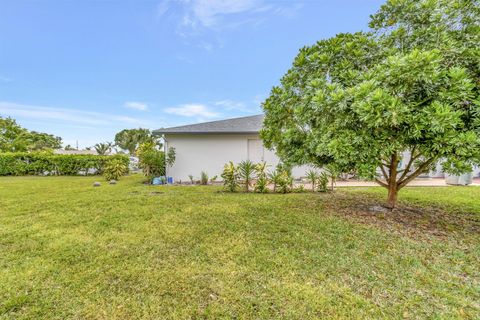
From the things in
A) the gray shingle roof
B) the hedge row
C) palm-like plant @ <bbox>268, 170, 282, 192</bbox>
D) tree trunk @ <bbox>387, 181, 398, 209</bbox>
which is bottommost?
tree trunk @ <bbox>387, 181, 398, 209</bbox>

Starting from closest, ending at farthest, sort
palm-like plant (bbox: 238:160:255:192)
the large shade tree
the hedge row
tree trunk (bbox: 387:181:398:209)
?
1. the large shade tree
2. tree trunk (bbox: 387:181:398:209)
3. palm-like plant (bbox: 238:160:255:192)
4. the hedge row

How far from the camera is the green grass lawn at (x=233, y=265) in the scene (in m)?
2.38

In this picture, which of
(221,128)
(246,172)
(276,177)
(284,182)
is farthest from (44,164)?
(284,182)

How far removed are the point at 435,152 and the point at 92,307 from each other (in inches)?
202

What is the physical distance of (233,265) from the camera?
3221 millimetres

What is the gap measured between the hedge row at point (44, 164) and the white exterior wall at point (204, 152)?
7.53 m

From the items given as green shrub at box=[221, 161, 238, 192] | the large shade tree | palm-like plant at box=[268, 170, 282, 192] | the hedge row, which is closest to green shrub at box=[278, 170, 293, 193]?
palm-like plant at box=[268, 170, 282, 192]

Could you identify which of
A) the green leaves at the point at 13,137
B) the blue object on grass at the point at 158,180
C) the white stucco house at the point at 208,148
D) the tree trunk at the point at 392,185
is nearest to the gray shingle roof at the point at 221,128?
the white stucco house at the point at 208,148

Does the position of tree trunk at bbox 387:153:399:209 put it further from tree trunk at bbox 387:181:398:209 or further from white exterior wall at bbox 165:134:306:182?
white exterior wall at bbox 165:134:306:182

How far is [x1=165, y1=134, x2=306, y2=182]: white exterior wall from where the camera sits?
38.9ft

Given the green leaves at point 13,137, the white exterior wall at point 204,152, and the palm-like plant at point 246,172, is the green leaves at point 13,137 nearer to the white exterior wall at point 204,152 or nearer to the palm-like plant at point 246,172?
the white exterior wall at point 204,152

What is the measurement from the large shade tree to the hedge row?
1610 centimetres

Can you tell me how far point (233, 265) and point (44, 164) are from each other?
20052mm

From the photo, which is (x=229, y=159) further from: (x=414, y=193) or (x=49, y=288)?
(x=49, y=288)
